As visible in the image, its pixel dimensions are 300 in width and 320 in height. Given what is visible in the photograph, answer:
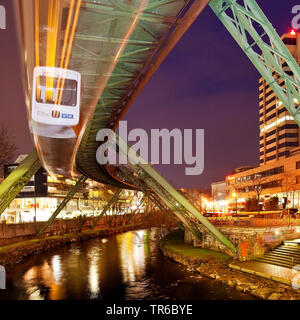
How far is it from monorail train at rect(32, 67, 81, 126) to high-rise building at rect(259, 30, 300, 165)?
9947 cm

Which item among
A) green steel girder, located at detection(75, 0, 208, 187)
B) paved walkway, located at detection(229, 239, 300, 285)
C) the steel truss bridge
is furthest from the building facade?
the steel truss bridge

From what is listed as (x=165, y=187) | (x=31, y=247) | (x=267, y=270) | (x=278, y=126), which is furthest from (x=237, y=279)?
(x=278, y=126)

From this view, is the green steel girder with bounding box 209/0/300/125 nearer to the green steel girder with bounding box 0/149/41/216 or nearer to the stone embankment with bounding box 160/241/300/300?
the stone embankment with bounding box 160/241/300/300

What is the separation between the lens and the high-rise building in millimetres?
103938

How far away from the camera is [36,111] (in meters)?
11.6

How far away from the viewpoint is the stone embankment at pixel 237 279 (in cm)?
1625

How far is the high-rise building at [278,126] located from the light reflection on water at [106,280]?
83365 mm

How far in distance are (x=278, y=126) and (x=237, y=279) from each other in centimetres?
9775

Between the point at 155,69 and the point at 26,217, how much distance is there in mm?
65842

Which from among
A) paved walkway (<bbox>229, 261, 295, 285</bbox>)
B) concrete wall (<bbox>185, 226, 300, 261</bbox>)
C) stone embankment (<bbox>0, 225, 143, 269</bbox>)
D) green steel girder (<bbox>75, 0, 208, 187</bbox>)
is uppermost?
green steel girder (<bbox>75, 0, 208, 187</bbox>)

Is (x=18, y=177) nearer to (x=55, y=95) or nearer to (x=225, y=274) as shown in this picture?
(x=55, y=95)

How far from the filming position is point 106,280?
74.8 ft

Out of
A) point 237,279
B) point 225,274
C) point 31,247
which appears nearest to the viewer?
point 237,279
